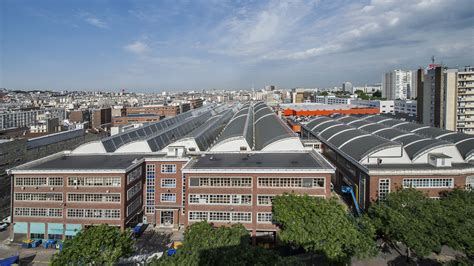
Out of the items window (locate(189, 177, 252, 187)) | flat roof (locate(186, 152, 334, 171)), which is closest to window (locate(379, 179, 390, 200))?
flat roof (locate(186, 152, 334, 171))

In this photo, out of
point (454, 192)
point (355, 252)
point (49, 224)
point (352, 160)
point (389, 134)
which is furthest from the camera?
point (389, 134)

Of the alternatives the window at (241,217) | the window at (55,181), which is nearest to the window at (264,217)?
the window at (241,217)

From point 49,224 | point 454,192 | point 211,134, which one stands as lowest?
point 49,224

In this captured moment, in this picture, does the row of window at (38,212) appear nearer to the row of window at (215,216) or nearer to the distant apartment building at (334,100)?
the row of window at (215,216)

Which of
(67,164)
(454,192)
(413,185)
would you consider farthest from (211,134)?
(454,192)

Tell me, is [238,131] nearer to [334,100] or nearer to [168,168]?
[168,168]

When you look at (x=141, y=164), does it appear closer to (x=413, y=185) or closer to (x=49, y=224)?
(x=49, y=224)

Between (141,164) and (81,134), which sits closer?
(141,164)

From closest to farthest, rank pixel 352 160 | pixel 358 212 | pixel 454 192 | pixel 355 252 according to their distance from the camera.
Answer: pixel 355 252
pixel 454 192
pixel 358 212
pixel 352 160

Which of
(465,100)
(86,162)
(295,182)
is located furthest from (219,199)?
(465,100)
